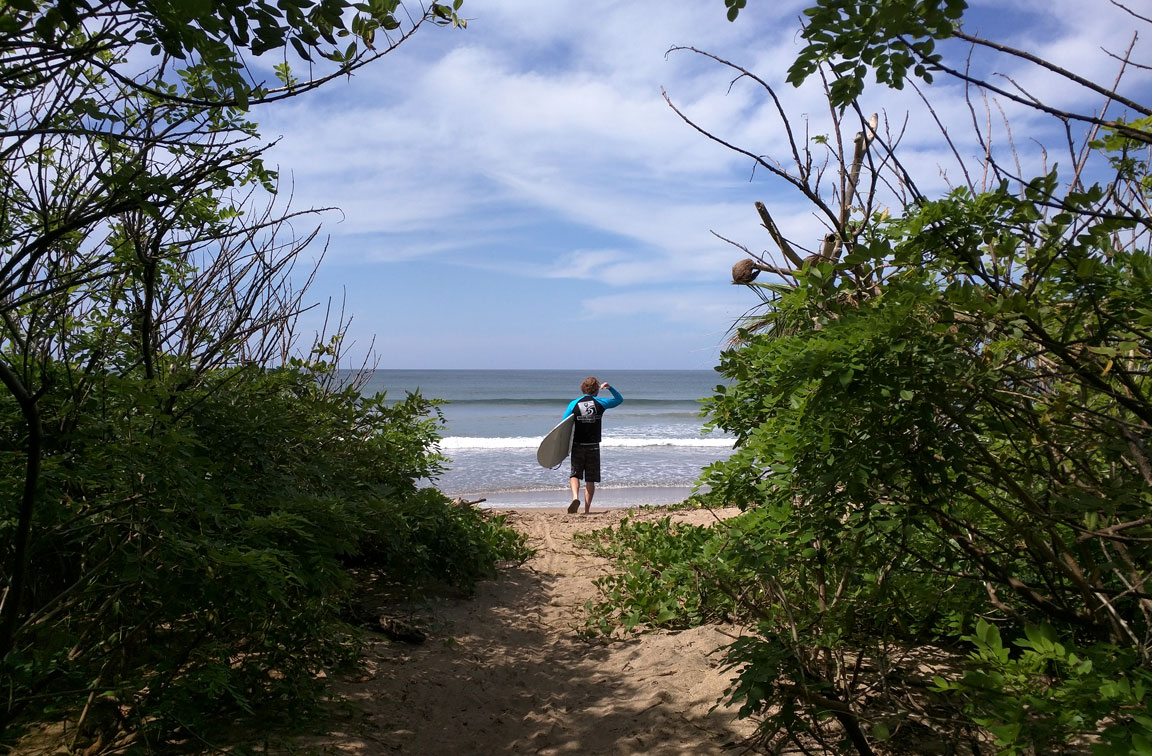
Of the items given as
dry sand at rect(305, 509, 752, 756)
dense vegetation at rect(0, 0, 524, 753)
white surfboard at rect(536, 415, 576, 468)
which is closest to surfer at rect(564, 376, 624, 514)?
white surfboard at rect(536, 415, 576, 468)

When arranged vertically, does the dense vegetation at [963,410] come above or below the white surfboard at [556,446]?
above

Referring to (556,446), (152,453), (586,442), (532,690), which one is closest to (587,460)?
A: (586,442)

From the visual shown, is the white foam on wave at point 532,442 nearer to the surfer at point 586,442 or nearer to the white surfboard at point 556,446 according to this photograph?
the white surfboard at point 556,446

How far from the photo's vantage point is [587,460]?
11.2 metres

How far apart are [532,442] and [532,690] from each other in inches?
804

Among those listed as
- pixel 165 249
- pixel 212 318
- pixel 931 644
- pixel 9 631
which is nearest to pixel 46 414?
pixel 9 631

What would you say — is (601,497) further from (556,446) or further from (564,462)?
(564,462)

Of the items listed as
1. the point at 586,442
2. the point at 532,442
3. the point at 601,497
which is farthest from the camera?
the point at 532,442

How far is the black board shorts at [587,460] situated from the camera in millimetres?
11180

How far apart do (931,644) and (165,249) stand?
163 inches

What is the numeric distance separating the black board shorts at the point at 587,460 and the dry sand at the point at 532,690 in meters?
5.10

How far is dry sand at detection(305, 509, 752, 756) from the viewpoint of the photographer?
3711 millimetres

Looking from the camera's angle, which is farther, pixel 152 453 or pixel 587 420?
pixel 587 420

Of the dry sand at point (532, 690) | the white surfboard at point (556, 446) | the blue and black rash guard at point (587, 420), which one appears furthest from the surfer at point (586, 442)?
the dry sand at point (532, 690)
